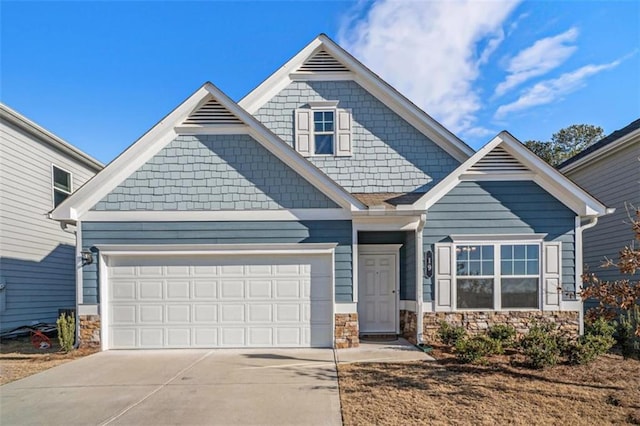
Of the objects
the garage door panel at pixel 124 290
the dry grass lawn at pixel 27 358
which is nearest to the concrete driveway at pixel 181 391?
the dry grass lawn at pixel 27 358

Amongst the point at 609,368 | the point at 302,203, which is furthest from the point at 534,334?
the point at 302,203

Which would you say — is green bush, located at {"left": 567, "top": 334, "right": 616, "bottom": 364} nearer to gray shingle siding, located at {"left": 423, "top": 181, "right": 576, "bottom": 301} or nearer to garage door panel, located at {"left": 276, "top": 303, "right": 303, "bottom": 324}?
gray shingle siding, located at {"left": 423, "top": 181, "right": 576, "bottom": 301}

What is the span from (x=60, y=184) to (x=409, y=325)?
11608mm

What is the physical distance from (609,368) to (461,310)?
2698 mm

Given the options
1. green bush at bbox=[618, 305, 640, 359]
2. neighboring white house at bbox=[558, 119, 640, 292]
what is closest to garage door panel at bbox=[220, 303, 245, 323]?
green bush at bbox=[618, 305, 640, 359]

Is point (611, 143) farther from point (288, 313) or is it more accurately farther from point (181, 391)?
point (181, 391)

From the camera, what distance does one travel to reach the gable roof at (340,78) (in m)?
10.3

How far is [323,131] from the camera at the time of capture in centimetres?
1054

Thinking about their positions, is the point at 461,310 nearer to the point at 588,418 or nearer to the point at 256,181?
the point at 588,418

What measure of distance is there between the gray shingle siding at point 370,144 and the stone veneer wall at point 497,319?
3.35m

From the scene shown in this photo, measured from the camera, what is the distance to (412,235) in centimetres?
909

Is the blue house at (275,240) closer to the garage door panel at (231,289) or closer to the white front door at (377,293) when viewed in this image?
the garage door panel at (231,289)

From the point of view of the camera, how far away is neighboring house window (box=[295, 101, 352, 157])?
10.4 meters

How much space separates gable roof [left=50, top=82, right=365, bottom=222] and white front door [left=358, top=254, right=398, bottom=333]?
232 centimetres
